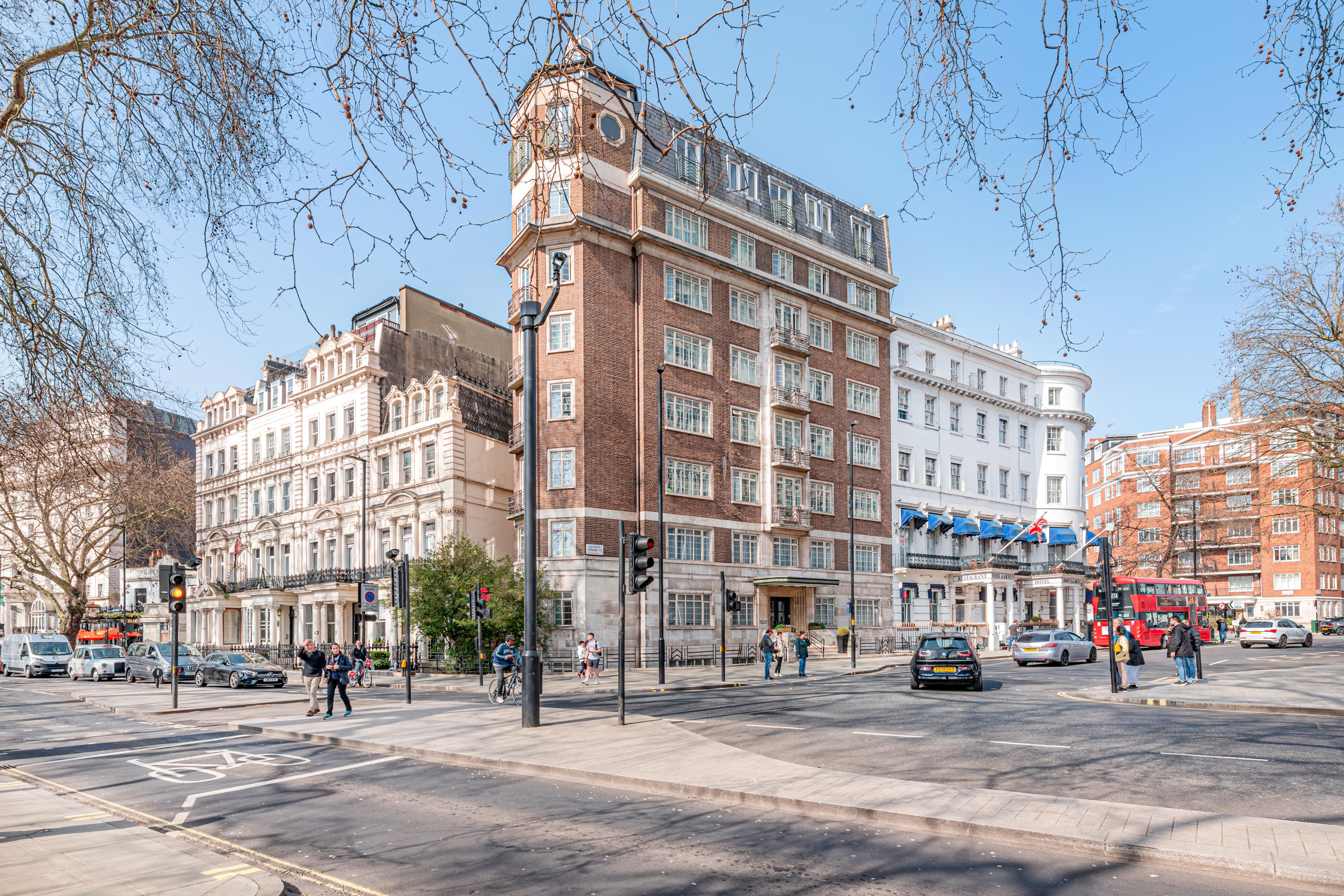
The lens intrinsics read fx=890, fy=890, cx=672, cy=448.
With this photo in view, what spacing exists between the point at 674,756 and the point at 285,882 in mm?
6687

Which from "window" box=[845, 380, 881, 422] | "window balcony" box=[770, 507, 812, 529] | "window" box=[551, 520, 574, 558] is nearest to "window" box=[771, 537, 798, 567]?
"window balcony" box=[770, 507, 812, 529]

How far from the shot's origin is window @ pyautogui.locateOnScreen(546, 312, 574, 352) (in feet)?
125

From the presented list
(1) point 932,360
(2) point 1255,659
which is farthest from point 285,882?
(1) point 932,360

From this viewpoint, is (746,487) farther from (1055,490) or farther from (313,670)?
(1055,490)

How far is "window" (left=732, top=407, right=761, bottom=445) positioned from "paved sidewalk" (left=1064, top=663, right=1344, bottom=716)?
21091mm

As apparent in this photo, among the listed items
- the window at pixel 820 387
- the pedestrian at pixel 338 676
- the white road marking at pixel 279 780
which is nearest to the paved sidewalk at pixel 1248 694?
the white road marking at pixel 279 780

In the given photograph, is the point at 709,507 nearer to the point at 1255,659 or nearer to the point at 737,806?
the point at 1255,659

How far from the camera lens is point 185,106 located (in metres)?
6.71

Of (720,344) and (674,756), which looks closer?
(674,756)

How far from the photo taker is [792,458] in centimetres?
4447

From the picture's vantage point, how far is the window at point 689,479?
40094 millimetres

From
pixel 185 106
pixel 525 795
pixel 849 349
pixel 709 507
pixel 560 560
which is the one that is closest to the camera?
pixel 185 106

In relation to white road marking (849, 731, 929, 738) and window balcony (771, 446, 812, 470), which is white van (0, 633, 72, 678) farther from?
white road marking (849, 731, 929, 738)

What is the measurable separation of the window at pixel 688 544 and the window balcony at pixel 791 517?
4001 millimetres
